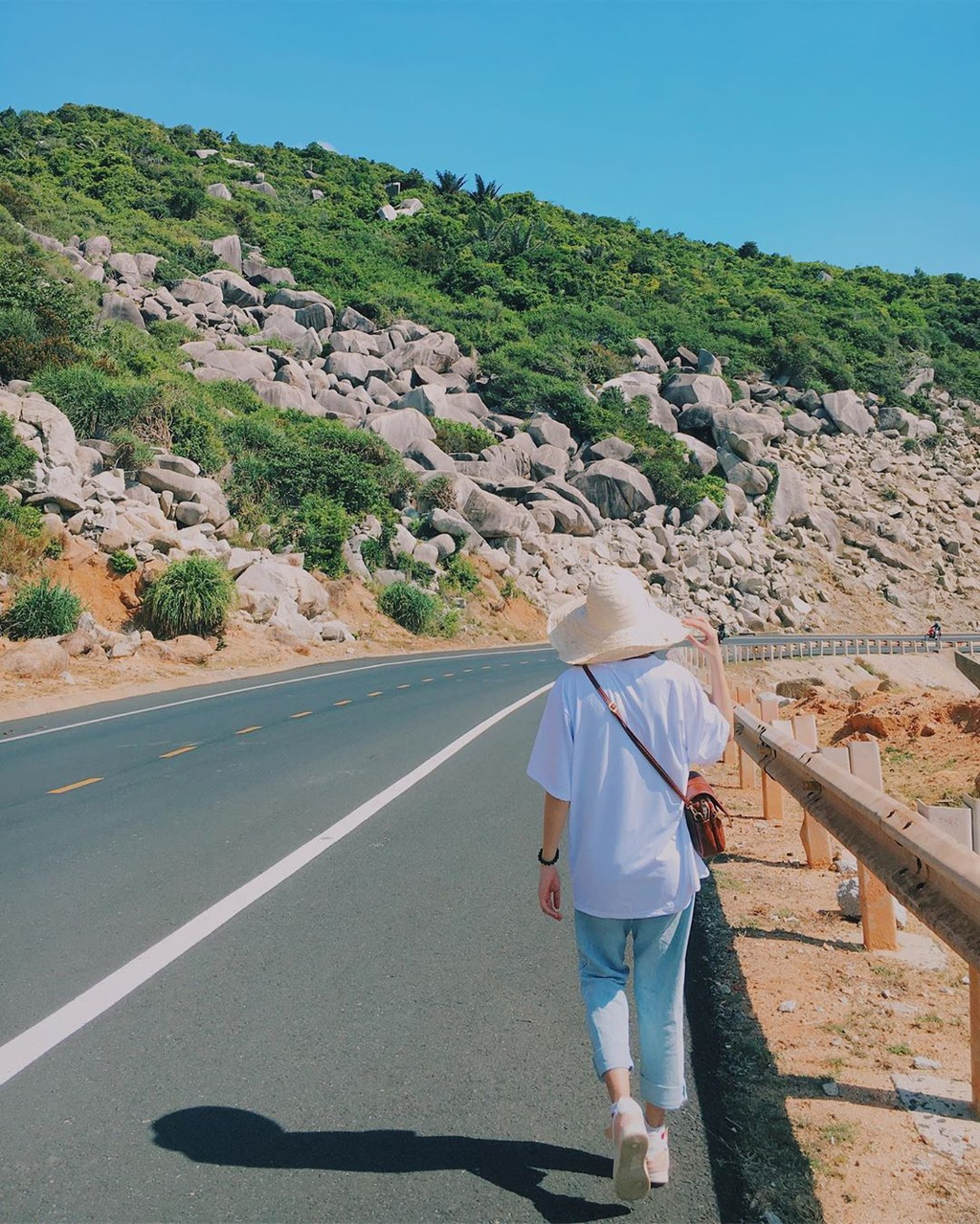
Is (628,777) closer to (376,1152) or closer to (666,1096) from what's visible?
(666,1096)

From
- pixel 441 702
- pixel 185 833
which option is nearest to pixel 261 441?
pixel 441 702

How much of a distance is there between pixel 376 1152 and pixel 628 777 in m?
1.48

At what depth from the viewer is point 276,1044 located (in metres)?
4.38

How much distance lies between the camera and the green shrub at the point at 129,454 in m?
33.6

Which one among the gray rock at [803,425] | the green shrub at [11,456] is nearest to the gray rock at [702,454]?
the gray rock at [803,425]

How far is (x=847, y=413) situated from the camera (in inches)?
2657

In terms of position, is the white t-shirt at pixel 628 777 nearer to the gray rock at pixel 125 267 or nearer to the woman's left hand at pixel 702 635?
the woman's left hand at pixel 702 635

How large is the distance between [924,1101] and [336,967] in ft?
8.91

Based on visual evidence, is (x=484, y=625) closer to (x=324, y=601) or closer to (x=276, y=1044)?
(x=324, y=601)

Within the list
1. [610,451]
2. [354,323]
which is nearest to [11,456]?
[610,451]

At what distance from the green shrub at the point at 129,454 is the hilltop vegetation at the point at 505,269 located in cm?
3029

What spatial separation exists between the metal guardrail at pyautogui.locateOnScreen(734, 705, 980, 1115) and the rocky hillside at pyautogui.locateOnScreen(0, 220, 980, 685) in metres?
28.7

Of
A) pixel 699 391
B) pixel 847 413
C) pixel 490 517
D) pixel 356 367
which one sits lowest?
pixel 490 517

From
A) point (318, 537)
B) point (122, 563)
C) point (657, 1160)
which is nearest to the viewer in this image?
point (657, 1160)
